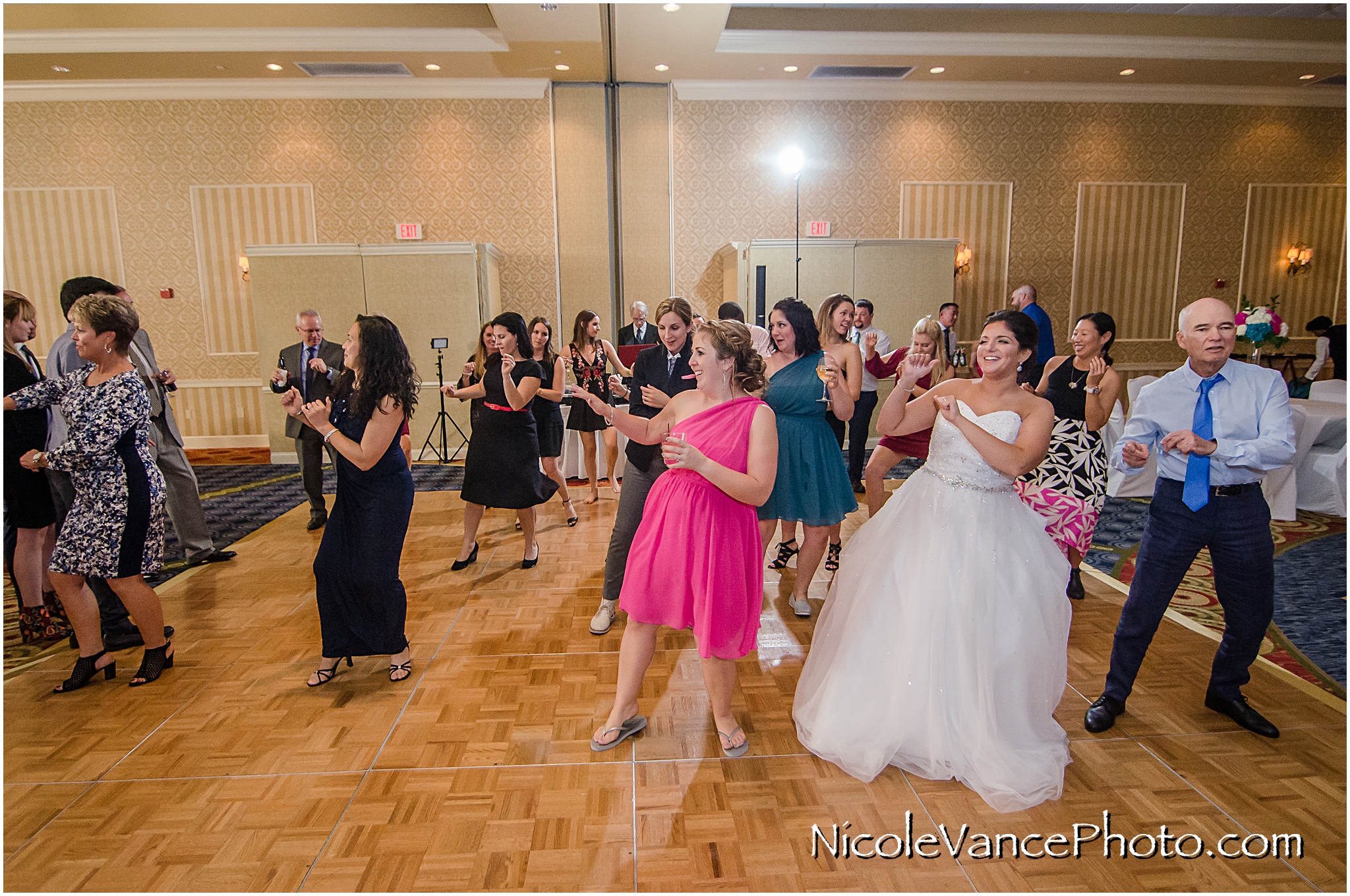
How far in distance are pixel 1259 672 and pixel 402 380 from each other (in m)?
3.79

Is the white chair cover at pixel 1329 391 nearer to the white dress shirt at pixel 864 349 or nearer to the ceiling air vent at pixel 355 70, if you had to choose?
the white dress shirt at pixel 864 349

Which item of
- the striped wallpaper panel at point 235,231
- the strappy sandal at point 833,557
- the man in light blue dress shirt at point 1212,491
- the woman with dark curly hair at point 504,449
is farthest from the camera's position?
the striped wallpaper panel at point 235,231

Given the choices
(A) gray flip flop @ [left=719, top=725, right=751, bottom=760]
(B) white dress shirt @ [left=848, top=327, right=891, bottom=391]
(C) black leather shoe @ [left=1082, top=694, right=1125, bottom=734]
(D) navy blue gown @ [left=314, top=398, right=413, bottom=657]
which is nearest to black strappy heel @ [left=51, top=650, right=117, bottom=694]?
(D) navy blue gown @ [left=314, top=398, right=413, bottom=657]

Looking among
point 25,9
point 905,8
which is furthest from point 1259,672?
point 25,9

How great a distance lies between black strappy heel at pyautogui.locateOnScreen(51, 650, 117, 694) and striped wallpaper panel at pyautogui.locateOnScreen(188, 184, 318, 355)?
21.4 feet

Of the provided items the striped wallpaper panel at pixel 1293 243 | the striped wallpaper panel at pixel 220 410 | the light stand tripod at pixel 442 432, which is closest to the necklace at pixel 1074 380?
the light stand tripod at pixel 442 432

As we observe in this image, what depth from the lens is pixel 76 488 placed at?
2859 mm

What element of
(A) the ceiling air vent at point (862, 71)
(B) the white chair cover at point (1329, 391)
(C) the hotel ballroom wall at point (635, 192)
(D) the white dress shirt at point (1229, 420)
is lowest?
(B) the white chair cover at point (1329, 391)

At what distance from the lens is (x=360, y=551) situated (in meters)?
2.87

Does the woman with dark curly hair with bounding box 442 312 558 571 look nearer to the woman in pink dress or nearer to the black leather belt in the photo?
the woman in pink dress

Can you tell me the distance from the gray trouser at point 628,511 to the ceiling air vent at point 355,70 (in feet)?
21.6

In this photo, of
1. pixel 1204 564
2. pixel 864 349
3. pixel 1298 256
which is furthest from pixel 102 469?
pixel 1298 256

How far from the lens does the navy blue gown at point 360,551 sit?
2.86 m

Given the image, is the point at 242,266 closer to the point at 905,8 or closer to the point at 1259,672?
the point at 905,8
